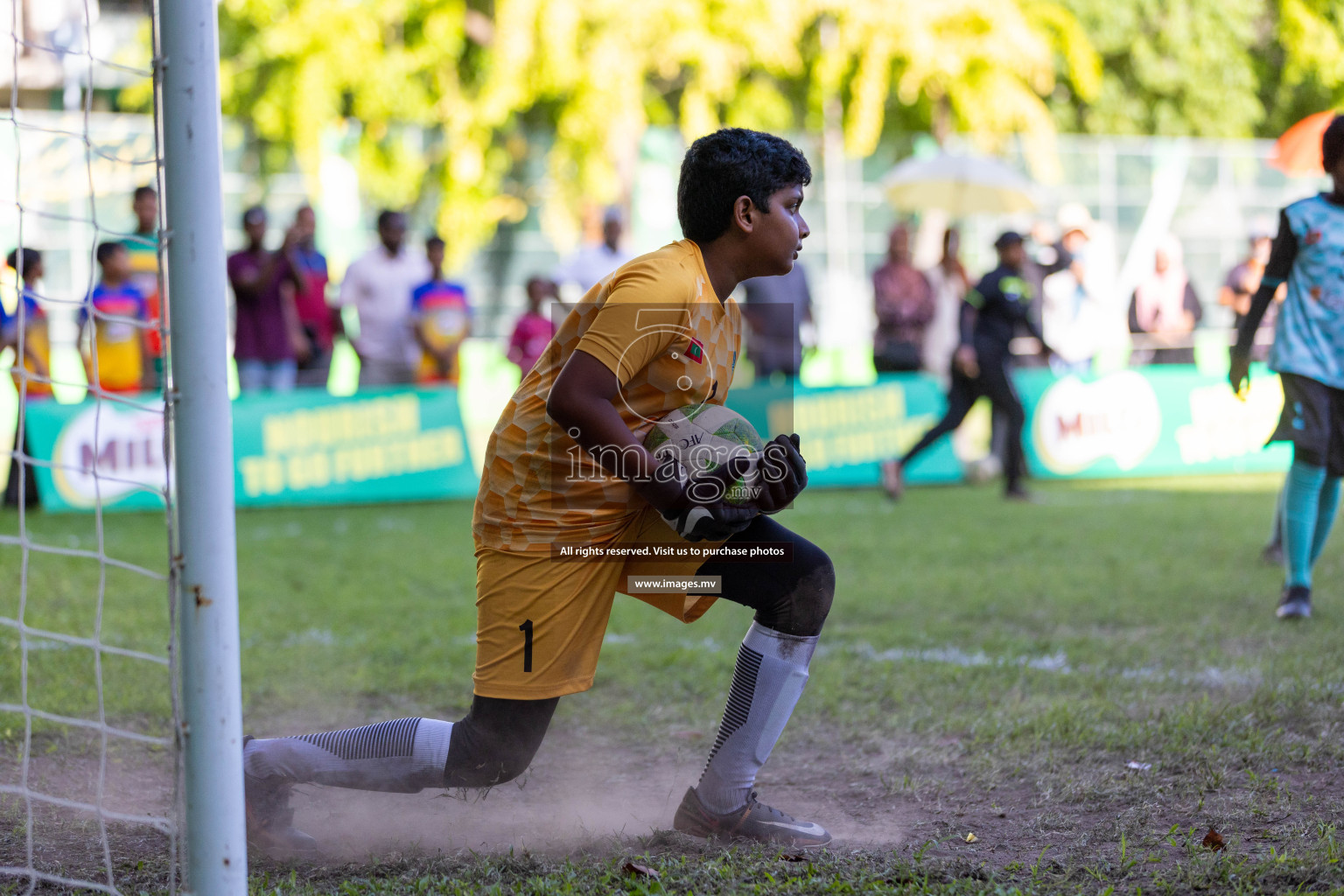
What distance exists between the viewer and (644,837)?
10.5 feet

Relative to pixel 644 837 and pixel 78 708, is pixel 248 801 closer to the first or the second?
pixel 644 837

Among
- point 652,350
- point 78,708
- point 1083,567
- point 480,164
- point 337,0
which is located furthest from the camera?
point 480,164

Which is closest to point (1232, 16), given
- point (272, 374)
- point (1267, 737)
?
point (272, 374)

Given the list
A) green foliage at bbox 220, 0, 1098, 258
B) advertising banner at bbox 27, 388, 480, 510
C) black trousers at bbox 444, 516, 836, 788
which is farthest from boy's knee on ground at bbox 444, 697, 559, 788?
green foliage at bbox 220, 0, 1098, 258

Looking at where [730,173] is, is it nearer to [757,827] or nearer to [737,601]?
[737,601]

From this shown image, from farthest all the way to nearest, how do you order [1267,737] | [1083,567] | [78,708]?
[1083,567], [78,708], [1267,737]

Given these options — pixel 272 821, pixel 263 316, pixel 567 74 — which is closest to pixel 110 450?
pixel 263 316

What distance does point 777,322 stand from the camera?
11.8 meters

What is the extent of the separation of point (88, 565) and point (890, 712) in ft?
16.5

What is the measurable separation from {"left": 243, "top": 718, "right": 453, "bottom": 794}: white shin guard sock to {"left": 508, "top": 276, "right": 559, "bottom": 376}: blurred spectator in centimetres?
858

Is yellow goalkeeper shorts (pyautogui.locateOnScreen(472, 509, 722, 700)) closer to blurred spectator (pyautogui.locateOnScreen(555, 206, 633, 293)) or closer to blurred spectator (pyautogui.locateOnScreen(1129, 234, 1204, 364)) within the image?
blurred spectator (pyautogui.locateOnScreen(555, 206, 633, 293))

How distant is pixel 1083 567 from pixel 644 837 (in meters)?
4.55

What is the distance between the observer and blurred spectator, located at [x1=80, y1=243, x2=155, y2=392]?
9.48 meters

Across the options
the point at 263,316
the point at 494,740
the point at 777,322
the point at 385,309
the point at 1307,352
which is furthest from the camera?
the point at 777,322
